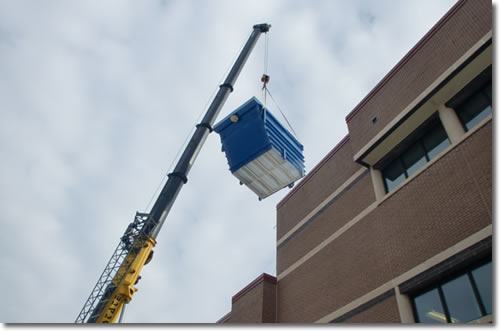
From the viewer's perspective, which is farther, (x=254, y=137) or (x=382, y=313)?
(x=254, y=137)

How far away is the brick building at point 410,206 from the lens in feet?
32.1

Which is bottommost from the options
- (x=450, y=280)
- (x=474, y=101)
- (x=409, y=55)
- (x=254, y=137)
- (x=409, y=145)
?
(x=450, y=280)

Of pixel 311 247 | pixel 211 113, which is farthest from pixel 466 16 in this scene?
pixel 211 113

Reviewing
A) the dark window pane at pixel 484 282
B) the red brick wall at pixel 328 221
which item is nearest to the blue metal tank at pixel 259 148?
the red brick wall at pixel 328 221

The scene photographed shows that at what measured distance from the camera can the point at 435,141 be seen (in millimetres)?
12141

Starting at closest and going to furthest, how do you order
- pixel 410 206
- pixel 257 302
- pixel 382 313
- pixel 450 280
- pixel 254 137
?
pixel 450 280, pixel 382 313, pixel 410 206, pixel 254 137, pixel 257 302

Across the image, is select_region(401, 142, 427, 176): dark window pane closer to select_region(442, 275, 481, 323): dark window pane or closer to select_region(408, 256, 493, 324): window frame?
select_region(408, 256, 493, 324): window frame

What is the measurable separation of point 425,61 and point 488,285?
6.97m

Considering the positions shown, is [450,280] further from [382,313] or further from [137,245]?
[137,245]

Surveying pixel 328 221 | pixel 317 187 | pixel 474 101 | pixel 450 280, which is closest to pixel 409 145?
pixel 474 101

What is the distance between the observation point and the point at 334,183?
1573cm

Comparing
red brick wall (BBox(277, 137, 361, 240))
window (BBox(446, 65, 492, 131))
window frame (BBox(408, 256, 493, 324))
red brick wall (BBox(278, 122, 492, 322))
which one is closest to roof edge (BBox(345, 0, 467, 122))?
red brick wall (BBox(277, 137, 361, 240))

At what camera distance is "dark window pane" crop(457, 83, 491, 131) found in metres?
10.9

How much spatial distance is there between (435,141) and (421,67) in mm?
2447
